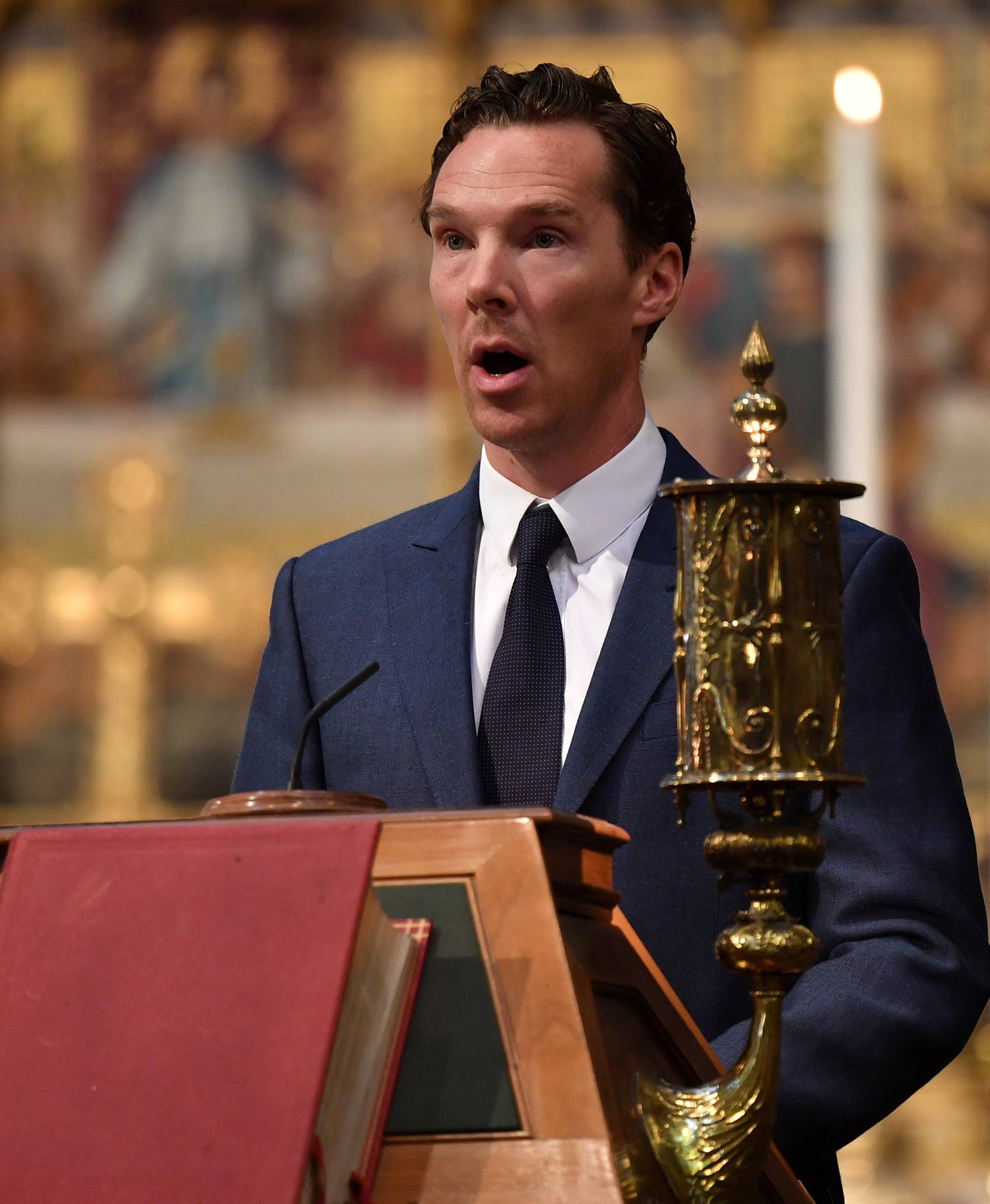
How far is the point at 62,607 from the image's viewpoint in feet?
25.1

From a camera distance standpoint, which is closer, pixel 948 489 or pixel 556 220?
pixel 556 220

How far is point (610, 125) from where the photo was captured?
7.53 feet

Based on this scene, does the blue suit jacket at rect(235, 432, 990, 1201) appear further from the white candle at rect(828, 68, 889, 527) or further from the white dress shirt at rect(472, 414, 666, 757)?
the white candle at rect(828, 68, 889, 527)

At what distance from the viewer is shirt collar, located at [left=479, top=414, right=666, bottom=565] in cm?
235

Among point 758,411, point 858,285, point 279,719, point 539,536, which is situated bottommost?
point 279,719

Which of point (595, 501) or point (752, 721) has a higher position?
point (595, 501)

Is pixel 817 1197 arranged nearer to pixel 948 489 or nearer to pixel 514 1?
pixel 948 489

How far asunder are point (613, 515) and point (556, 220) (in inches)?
13.7

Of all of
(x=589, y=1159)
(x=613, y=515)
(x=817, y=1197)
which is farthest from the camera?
(x=613, y=515)

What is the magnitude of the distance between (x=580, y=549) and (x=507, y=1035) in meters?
1.00

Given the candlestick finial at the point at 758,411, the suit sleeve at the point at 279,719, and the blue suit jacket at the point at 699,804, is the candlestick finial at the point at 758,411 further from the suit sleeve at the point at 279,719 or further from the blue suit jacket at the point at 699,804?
the suit sleeve at the point at 279,719

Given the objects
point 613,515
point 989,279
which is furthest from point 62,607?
point 613,515

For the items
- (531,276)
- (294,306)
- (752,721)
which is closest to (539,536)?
(531,276)

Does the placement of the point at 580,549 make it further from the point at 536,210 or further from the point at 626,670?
the point at 536,210
